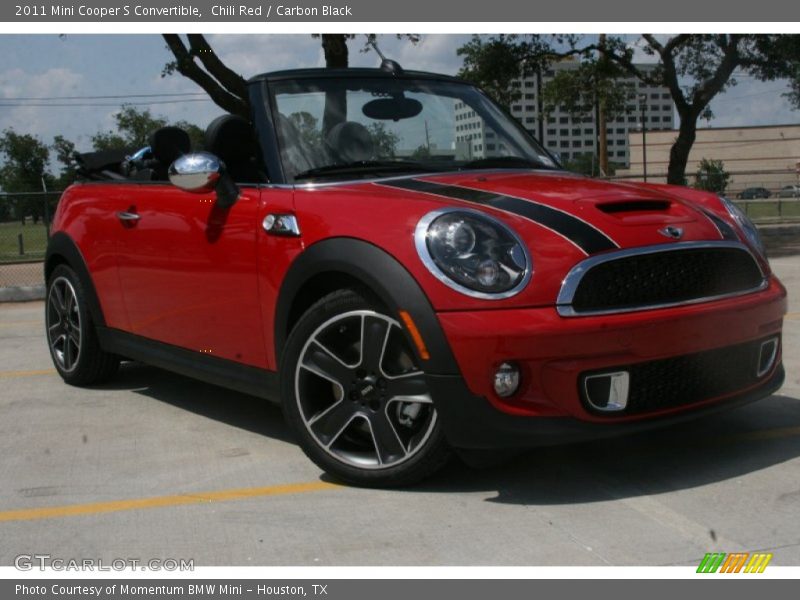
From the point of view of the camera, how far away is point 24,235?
15.1m

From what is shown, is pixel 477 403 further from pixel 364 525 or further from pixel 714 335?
pixel 714 335

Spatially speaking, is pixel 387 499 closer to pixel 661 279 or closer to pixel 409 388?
pixel 409 388

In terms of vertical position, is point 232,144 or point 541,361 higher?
point 232,144

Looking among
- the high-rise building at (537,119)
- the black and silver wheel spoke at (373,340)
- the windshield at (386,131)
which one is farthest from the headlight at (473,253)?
the high-rise building at (537,119)

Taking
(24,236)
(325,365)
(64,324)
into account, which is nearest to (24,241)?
(24,236)

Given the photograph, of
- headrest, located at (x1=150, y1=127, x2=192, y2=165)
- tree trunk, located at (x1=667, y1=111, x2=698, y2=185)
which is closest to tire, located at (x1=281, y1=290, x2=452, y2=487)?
headrest, located at (x1=150, y1=127, x2=192, y2=165)

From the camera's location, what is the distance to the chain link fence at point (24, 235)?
44.2 feet

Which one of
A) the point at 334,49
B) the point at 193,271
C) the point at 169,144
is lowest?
the point at 193,271

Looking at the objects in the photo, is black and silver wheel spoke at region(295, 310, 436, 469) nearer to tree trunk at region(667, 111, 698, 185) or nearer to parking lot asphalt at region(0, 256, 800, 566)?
parking lot asphalt at region(0, 256, 800, 566)

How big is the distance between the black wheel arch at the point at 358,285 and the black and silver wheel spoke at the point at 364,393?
5.1 inches

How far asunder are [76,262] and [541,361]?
130 inches

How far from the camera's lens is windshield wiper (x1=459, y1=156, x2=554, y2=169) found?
4719 mm

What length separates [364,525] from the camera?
11.4 feet

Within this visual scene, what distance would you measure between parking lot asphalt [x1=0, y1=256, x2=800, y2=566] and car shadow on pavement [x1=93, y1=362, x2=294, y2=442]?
3cm
